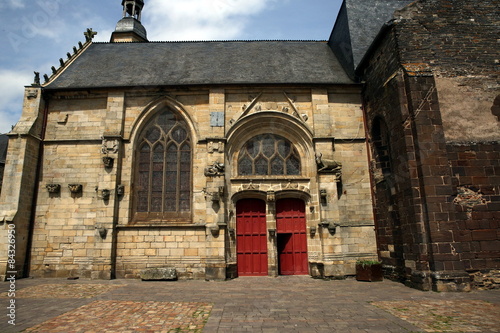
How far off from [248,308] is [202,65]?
941 cm

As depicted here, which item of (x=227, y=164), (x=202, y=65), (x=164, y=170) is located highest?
(x=202, y=65)

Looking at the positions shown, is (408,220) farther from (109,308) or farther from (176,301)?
(109,308)

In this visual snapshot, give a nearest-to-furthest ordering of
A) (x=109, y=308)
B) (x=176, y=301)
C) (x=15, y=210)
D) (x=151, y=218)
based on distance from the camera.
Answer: (x=109, y=308)
(x=176, y=301)
(x=15, y=210)
(x=151, y=218)

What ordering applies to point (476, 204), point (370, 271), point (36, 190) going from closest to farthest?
point (476, 204)
point (370, 271)
point (36, 190)

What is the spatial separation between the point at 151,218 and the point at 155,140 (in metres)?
2.68

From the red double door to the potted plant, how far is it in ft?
5.87

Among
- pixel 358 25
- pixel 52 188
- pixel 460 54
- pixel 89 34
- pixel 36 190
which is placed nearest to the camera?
pixel 460 54

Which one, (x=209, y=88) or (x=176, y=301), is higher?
(x=209, y=88)

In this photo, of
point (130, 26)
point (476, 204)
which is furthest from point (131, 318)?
point (130, 26)

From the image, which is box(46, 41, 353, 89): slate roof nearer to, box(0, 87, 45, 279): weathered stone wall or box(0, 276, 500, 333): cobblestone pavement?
box(0, 87, 45, 279): weathered stone wall

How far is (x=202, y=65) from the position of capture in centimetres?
1203

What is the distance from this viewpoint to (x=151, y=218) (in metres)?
9.91

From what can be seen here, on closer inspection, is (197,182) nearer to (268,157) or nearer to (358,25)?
(268,157)

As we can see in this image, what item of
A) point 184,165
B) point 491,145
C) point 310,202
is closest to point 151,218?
point 184,165
